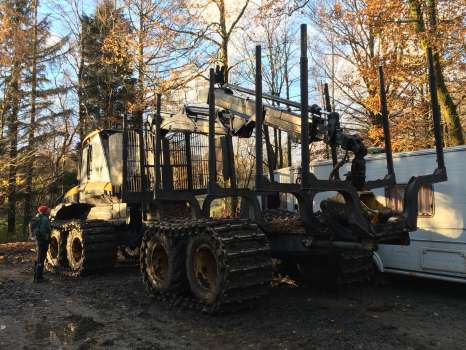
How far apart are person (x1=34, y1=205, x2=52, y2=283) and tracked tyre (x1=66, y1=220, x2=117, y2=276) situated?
548mm

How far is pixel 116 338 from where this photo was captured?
222 inches

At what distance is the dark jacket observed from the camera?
10246mm

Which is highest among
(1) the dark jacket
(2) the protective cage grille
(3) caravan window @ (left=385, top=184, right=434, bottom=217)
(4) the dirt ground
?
(2) the protective cage grille

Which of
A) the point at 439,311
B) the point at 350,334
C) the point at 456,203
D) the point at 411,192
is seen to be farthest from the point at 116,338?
the point at 456,203

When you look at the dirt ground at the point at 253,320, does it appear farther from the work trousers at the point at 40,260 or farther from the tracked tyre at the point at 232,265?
the work trousers at the point at 40,260

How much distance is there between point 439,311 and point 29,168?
2080cm

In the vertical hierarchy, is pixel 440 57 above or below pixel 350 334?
above

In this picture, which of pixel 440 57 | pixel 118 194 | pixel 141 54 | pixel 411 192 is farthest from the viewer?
pixel 141 54

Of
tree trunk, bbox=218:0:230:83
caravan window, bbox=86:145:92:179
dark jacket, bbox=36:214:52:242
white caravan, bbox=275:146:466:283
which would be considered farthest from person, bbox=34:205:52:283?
tree trunk, bbox=218:0:230:83

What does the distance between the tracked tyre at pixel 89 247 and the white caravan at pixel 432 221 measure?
484cm

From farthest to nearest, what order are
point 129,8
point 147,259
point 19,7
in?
1. point 19,7
2. point 129,8
3. point 147,259

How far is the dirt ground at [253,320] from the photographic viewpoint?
5410mm

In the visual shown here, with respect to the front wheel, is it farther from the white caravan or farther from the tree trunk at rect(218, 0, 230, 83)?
the tree trunk at rect(218, 0, 230, 83)

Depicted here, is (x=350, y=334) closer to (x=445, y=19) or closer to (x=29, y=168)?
(x=445, y=19)
